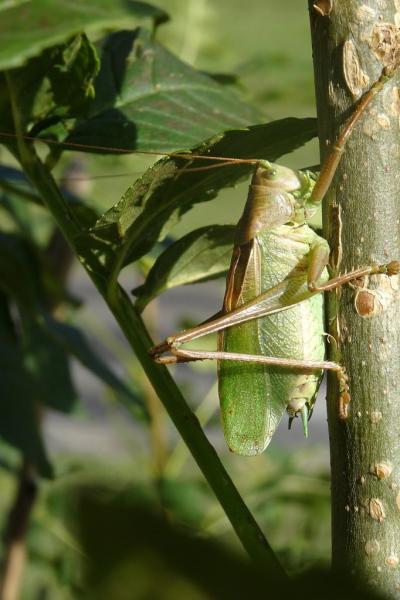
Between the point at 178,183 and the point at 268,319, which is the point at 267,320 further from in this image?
the point at 178,183

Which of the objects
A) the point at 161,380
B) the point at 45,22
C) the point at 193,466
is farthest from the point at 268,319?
the point at 193,466

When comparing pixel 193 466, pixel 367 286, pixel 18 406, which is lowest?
pixel 193 466

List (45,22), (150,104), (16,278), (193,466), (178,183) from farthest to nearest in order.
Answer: (193,466) < (16,278) < (150,104) < (178,183) < (45,22)

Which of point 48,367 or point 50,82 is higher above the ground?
point 50,82

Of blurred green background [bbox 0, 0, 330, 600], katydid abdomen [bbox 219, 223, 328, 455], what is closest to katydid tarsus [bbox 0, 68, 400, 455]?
katydid abdomen [bbox 219, 223, 328, 455]

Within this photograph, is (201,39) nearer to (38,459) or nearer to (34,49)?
(38,459)

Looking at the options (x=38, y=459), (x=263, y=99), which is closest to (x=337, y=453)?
(x=38, y=459)
